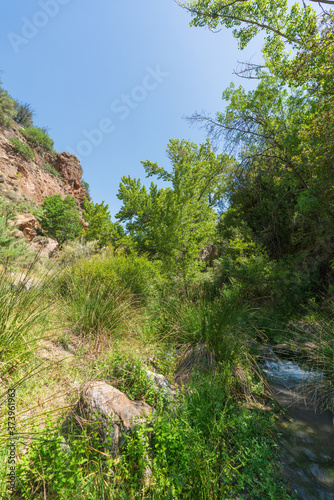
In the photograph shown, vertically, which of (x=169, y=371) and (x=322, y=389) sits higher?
(x=322, y=389)

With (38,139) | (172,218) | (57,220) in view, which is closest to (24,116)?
(38,139)

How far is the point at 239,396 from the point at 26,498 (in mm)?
2410

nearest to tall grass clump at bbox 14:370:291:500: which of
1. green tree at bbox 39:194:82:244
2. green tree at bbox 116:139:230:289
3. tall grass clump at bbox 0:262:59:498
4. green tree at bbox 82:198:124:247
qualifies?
tall grass clump at bbox 0:262:59:498

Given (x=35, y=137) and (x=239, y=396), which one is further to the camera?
(x=35, y=137)

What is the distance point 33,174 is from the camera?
69.0ft

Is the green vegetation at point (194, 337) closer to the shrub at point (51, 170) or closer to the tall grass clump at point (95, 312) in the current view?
the tall grass clump at point (95, 312)

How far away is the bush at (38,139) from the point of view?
24016mm

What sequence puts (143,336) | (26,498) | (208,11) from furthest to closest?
(208,11)
(143,336)
(26,498)

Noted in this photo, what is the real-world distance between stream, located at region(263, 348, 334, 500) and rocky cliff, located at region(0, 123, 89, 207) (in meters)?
16.9

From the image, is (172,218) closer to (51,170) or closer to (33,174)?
(33,174)

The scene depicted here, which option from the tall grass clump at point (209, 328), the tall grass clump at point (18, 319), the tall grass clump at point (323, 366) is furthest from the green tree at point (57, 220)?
the tall grass clump at point (323, 366)

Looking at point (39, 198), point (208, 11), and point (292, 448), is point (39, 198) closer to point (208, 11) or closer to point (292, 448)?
point (208, 11)

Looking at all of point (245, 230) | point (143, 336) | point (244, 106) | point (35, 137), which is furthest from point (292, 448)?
point (35, 137)

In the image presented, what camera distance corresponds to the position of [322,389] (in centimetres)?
296
